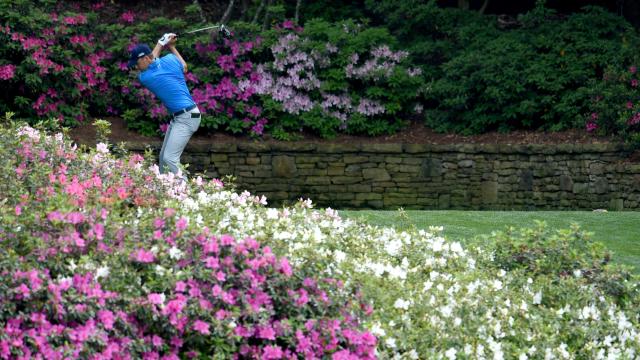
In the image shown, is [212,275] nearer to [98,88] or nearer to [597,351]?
[597,351]

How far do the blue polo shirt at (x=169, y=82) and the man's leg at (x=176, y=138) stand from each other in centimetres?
11

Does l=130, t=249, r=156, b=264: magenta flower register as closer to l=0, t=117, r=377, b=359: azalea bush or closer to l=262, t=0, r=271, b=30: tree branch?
l=0, t=117, r=377, b=359: azalea bush

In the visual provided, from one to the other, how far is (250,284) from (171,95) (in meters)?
5.05

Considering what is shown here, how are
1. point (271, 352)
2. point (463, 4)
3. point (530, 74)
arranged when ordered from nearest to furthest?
point (271, 352) → point (530, 74) → point (463, 4)

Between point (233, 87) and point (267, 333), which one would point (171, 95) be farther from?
point (267, 333)

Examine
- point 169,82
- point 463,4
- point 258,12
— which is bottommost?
point 169,82

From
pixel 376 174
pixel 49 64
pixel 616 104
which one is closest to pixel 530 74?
pixel 616 104

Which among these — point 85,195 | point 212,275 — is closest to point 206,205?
point 85,195

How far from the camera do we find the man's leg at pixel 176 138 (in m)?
8.05

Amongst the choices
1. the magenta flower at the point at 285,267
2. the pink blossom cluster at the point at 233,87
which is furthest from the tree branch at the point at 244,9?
the magenta flower at the point at 285,267

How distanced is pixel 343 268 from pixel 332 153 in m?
7.30

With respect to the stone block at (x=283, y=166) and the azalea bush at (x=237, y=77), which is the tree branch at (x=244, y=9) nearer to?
the azalea bush at (x=237, y=77)

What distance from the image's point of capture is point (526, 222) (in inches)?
330

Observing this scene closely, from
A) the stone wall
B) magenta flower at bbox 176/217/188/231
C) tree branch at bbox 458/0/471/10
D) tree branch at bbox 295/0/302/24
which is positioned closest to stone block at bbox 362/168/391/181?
the stone wall
